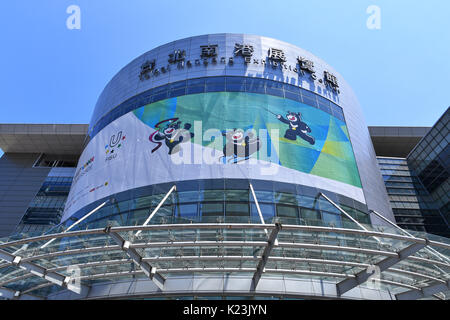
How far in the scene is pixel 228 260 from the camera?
531 inches

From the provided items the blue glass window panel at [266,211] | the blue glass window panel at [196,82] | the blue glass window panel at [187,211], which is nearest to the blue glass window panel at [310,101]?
the blue glass window panel at [196,82]

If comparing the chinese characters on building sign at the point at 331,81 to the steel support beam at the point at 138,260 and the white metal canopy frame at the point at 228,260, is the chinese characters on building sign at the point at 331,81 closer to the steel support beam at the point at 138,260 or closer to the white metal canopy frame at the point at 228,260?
the white metal canopy frame at the point at 228,260

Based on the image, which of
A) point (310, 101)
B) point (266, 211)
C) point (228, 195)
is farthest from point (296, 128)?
point (228, 195)

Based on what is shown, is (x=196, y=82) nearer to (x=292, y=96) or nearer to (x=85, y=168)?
(x=292, y=96)

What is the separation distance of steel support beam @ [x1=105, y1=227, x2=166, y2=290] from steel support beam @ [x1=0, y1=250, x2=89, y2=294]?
3772 millimetres

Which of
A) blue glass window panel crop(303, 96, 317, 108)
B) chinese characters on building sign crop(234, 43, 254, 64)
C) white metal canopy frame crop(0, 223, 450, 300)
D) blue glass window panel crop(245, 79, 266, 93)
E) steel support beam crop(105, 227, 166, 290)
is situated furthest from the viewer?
chinese characters on building sign crop(234, 43, 254, 64)

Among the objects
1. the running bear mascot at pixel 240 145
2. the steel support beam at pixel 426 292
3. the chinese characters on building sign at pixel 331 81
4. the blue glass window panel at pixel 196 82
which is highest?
the chinese characters on building sign at pixel 331 81

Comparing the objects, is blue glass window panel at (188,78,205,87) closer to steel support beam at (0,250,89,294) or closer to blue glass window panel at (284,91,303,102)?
blue glass window panel at (284,91,303,102)

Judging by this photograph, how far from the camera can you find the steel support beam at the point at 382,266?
11859mm

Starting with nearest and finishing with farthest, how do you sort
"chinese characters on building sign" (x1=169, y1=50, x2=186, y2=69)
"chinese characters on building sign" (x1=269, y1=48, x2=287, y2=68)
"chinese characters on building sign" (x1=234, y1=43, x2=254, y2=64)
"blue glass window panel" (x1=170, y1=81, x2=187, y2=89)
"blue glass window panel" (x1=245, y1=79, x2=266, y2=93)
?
"blue glass window panel" (x1=245, y1=79, x2=266, y2=93) → "blue glass window panel" (x1=170, y1=81, x2=187, y2=89) → "chinese characters on building sign" (x1=234, y1=43, x2=254, y2=64) → "chinese characters on building sign" (x1=269, y1=48, x2=287, y2=68) → "chinese characters on building sign" (x1=169, y1=50, x2=186, y2=69)

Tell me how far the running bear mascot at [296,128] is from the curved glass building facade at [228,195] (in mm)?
90

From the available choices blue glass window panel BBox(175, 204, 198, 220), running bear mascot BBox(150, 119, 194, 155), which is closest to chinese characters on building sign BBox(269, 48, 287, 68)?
running bear mascot BBox(150, 119, 194, 155)

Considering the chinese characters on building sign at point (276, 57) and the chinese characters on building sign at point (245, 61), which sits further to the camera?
the chinese characters on building sign at point (276, 57)

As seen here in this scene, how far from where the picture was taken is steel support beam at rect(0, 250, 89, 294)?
40.7 ft
